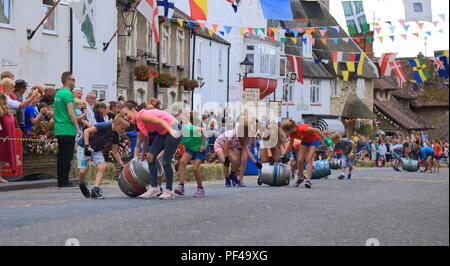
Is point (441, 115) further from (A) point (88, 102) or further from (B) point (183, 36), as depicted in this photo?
(A) point (88, 102)

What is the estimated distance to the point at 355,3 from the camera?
27516 millimetres

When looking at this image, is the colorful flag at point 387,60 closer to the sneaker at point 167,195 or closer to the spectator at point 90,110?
the spectator at point 90,110

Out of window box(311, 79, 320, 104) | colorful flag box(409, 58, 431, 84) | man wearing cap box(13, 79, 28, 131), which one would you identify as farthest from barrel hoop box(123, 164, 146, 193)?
window box(311, 79, 320, 104)

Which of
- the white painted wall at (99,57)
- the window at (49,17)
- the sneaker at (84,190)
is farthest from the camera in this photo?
the white painted wall at (99,57)

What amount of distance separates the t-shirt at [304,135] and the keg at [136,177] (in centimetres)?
483

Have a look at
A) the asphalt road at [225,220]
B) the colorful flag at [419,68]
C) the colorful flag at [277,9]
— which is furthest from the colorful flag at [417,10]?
the colorful flag at [419,68]

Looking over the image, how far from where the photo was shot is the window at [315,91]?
63.9 meters

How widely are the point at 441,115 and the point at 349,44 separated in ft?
84.9

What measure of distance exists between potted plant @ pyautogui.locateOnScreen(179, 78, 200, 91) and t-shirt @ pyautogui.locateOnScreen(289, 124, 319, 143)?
68.6 feet

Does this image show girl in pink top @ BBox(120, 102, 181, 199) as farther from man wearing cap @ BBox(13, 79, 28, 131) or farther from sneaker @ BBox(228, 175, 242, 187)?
sneaker @ BBox(228, 175, 242, 187)

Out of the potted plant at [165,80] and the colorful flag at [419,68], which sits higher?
the colorful flag at [419,68]

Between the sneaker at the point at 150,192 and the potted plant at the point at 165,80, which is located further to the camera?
the potted plant at the point at 165,80

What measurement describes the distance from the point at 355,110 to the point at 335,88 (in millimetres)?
2286

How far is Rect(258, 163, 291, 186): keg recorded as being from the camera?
18688 mm
